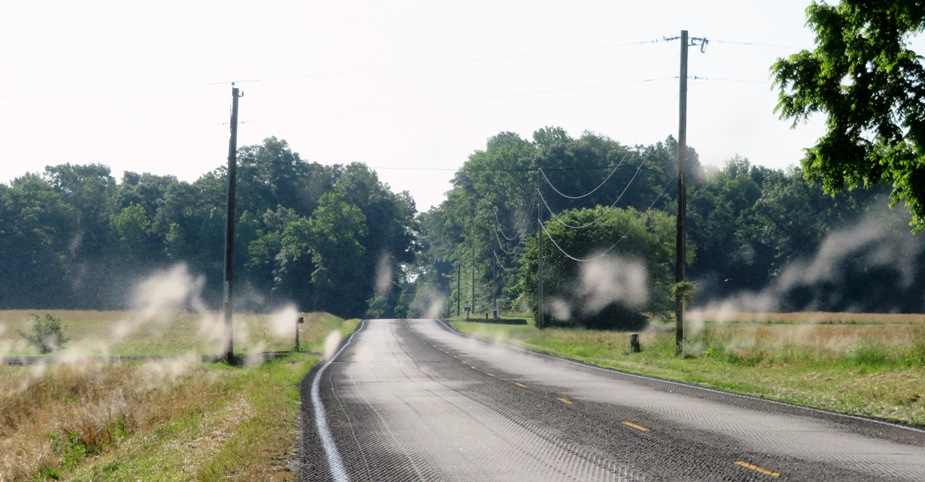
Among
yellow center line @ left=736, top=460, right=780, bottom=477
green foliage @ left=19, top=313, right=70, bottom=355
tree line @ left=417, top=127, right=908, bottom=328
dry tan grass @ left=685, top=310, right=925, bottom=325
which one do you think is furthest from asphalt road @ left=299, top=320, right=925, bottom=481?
tree line @ left=417, top=127, right=908, bottom=328

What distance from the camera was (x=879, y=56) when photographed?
17.5 meters

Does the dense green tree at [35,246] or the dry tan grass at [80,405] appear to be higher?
the dense green tree at [35,246]

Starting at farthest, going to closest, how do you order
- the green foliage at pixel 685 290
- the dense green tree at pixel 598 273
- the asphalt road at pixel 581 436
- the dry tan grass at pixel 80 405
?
the dense green tree at pixel 598 273 → the green foliage at pixel 685 290 → the dry tan grass at pixel 80 405 → the asphalt road at pixel 581 436

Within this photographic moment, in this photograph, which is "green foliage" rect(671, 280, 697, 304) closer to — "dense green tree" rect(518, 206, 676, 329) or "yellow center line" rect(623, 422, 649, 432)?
"yellow center line" rect(623, 422, 649, 432)

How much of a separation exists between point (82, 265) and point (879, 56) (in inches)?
4960

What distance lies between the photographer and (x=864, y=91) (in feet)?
58.6

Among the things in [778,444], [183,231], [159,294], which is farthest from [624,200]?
[778,444]

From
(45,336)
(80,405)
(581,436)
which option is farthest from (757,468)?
(45,336)

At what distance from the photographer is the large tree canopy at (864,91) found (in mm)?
17375

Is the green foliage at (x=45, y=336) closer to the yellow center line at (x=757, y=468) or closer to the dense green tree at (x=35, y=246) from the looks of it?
the yellow center line at (x=757, y=468)

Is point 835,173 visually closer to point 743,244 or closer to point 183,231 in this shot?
point 743,244

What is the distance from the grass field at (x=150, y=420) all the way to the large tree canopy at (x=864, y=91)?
11.7 m

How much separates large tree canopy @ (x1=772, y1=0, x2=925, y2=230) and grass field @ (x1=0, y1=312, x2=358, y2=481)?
38.5ft

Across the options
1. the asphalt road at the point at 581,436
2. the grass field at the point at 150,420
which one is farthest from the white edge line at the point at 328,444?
the grass field at the point at 150,420
